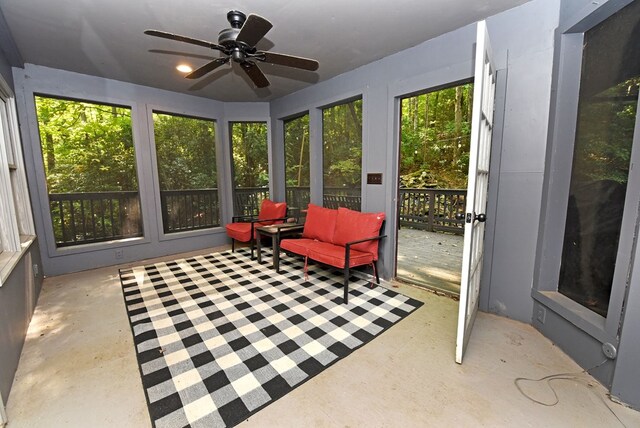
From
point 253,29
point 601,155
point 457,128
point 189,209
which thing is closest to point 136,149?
point 189,209

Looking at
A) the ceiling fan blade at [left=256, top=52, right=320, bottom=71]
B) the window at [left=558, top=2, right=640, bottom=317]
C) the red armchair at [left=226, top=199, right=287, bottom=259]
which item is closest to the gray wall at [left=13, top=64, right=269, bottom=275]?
the red armchair at [left=226, top=199, right=287, bottom=259]

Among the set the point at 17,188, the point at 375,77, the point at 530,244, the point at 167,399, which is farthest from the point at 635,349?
the point at 17,188

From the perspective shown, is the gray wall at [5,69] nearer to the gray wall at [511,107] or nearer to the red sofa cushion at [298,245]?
the red sofa cushion at [298,245]

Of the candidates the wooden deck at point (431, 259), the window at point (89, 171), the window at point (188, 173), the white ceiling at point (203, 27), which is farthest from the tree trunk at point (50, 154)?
the wooden deck at point (431, 259)

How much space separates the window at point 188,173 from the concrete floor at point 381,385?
2431 mm

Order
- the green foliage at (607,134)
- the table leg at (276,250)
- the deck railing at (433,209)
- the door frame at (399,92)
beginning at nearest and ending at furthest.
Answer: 1. the green foliage at (607,134)
2. the door frame at (399,92)
3. the table leg at (276,250)
4. the deck railing at (433,209)

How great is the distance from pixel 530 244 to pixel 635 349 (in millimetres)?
877

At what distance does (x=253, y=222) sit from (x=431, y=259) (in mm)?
2784

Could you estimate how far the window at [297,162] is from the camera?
444cm

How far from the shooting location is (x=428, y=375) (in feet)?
5.25

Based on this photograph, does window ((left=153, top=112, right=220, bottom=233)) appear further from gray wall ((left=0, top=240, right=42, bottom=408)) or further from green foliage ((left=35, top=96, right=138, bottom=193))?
gray wall ((left=0, top=240, right=42, bottom=408))

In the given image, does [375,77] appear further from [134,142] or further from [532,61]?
[134,142]

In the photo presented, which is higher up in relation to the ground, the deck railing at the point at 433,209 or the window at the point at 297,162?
the window at the point at 297,162

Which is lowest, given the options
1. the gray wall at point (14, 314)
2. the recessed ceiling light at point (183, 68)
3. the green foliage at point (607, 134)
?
the gray wall at point (14, 314)
